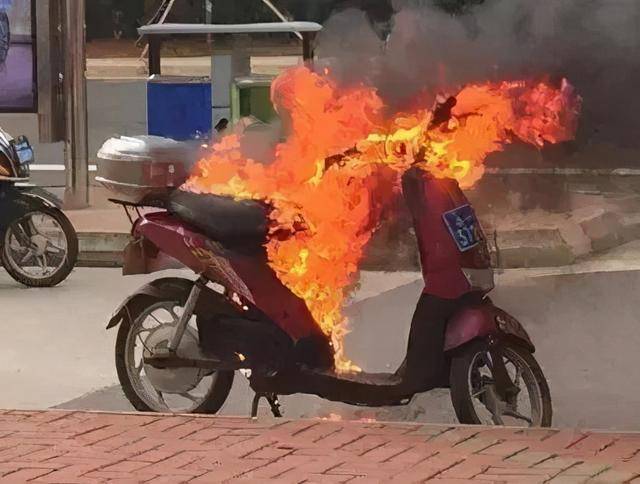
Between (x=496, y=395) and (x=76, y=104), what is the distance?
2.70 metres

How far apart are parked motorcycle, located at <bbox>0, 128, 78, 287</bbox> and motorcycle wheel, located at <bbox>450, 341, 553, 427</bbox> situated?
9.18 feet

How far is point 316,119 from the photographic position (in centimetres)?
621

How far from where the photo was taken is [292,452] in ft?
19.2

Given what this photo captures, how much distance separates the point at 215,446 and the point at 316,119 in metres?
1.49

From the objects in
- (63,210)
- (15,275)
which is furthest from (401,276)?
(15,275)

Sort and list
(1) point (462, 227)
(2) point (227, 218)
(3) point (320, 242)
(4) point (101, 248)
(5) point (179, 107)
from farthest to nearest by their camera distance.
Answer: (4) point (101, 248) < (5) point (179, 107) < (3) point (320, 242) < (2) point (227, 218) < (1) point (462, 227)

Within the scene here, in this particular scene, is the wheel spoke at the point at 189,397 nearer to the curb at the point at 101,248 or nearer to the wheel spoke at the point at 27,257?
the curb at the point at 101,248

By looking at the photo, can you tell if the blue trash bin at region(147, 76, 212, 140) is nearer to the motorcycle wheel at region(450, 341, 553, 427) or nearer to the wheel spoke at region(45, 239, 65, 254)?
the motorcycle wheel at region(450, 341, 553, 427)

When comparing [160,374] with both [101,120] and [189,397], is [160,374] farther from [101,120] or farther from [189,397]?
[101,120]

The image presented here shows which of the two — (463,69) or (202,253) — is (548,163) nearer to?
(463,69)

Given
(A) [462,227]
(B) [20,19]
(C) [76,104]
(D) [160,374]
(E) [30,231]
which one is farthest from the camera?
(E) [30,231]

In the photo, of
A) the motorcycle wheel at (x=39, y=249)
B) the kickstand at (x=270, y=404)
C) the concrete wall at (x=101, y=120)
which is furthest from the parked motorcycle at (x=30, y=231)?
the kickstand at (x=270, y=404)

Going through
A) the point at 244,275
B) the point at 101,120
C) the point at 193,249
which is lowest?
the point at 244,275

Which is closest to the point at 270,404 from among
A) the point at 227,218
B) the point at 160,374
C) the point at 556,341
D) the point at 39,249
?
the point at 160,374
